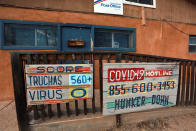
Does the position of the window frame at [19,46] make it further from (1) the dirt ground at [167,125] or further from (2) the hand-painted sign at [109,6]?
(1) the dirt ground at [167,125]

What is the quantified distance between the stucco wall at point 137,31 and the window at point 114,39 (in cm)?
30

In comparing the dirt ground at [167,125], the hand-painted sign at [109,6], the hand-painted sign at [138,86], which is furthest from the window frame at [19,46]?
the dirt ground at [167,125]

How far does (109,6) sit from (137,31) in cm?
190

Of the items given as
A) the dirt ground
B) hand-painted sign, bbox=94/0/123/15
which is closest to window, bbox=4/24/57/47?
hand-painted sign, bbox=94/0/123/15

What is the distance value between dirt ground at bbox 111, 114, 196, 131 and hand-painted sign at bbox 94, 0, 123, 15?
4.55 m

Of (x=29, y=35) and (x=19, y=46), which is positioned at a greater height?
(x=29, y=35)

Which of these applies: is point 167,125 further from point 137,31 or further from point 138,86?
point 137,31

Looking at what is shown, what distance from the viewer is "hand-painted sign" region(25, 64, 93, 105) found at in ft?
5.95

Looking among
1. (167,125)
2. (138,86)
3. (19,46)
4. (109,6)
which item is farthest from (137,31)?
(19,46)

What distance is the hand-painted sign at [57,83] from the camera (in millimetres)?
1813

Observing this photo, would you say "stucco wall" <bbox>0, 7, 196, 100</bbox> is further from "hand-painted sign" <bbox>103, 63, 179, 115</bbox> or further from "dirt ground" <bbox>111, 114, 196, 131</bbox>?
"dirt ground" <bbox>111, 114, 196, 131</bbox>

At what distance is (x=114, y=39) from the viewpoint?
467cm

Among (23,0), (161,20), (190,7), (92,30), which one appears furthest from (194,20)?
(23,0)

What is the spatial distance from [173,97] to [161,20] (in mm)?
4564
